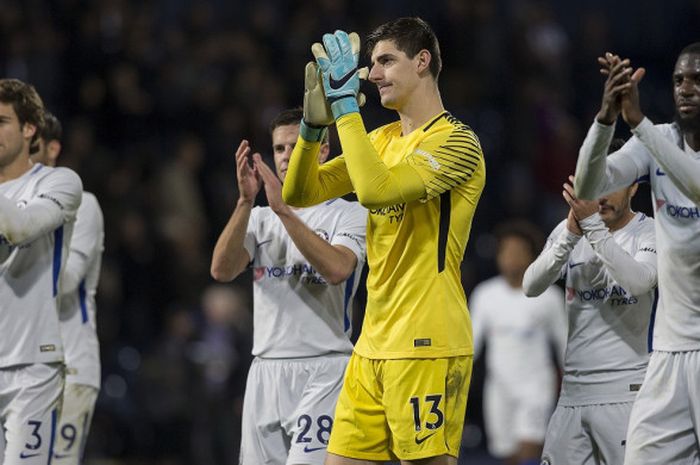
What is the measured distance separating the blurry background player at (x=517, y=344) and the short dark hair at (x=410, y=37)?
5245 millimetres

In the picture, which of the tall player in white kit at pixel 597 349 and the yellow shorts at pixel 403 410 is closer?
the yellow shorts at pixel 403 410

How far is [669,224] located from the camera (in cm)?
584

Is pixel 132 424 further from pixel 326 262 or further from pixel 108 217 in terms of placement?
pixel 326 262

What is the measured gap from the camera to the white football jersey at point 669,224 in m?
5.64

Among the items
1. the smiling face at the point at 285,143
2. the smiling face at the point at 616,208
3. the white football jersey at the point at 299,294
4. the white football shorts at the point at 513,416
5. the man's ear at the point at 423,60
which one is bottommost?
the white football shorts at the point at 513,416

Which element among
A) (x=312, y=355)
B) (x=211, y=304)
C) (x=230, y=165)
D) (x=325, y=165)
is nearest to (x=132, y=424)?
(x=211, y=304)

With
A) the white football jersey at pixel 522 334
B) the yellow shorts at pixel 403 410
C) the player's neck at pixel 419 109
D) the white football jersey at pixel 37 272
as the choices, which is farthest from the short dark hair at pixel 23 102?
the white football jersey at pixel 522 334

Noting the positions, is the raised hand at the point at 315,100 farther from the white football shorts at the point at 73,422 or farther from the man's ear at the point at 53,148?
the white football shorts at the point at 73,422

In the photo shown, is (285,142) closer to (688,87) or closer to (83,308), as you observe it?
(83,308)

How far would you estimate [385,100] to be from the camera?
596 centimetres

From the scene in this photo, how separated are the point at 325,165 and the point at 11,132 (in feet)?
5.69

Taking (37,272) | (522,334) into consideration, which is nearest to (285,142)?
(37,272)

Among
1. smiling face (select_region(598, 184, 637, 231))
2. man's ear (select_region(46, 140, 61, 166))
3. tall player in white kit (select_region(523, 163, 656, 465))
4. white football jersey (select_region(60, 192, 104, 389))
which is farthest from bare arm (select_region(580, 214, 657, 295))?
man's ear (select_region(46, 140, 61, 166))

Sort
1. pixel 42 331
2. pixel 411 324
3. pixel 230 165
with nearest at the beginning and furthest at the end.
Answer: pixel 411 324
pixel 42 331
pixel 230 165
